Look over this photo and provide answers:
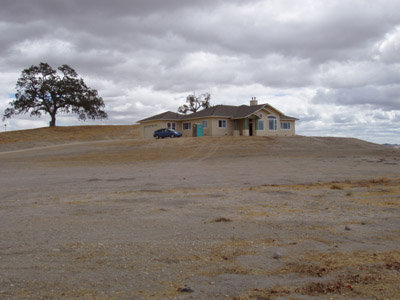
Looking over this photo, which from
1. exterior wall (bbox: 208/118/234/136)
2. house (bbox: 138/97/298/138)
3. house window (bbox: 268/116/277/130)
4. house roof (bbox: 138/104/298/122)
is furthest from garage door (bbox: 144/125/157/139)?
house window (bbox: 268/116/277/130)

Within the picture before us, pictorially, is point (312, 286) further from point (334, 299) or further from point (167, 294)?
point (167, 294)

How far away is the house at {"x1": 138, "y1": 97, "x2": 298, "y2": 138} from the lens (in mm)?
49156

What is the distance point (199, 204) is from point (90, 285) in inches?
256

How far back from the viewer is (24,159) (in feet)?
111

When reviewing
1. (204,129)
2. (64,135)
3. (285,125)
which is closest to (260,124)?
(285,125)

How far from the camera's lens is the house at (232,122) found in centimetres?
4916

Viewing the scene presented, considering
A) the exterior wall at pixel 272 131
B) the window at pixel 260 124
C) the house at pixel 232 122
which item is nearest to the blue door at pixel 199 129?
the house at pixel 232 122

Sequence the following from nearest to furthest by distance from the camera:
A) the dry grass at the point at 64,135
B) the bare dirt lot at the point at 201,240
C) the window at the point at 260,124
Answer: the bare dirt lot at the point at 201,240
the window at the point at 260,124
the dry grass at the point at 64,135

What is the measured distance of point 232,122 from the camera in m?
51.1

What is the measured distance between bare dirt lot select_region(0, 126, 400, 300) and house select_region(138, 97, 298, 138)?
31570 mm

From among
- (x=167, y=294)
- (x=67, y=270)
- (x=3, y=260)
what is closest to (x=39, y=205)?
(x=3, y=260)

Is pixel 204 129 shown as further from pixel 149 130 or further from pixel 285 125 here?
pixel 285 125

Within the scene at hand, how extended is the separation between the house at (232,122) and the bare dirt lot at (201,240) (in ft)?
104

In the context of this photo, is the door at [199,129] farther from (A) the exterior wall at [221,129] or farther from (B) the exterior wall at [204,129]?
(A) the exterior wall at [221,129]
